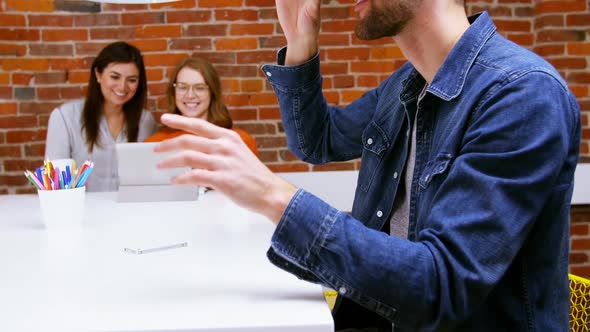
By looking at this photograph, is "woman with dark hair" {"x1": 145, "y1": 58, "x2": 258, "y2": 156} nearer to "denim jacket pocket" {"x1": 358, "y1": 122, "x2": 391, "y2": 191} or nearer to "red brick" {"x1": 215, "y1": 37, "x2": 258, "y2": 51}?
"red brick" {"x1": 215, "y1": 37, "x2": 258, "y2": 51}

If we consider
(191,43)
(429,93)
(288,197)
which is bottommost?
(288,197)

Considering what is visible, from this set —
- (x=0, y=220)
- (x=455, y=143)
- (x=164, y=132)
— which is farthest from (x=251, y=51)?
(x=455, y=143)

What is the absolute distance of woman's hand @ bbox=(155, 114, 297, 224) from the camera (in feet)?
2.92

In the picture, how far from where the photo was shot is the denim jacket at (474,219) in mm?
888

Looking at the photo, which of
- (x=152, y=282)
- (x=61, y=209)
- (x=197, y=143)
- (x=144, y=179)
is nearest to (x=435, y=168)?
(x=197, y=143)

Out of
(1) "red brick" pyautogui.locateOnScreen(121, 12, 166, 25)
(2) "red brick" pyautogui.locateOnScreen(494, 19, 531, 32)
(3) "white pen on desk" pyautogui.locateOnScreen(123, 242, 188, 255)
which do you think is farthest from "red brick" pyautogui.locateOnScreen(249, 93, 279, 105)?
(3) "white pen on desk" pyautogui.locateOnScreen(123, 242, 188, 255)

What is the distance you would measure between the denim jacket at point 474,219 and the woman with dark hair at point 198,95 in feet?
7.72

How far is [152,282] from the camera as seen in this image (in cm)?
107

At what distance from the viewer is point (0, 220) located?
183cm

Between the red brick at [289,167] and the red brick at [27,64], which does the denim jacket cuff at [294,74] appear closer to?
the red brick at [289,167]

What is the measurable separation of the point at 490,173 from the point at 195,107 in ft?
9.00

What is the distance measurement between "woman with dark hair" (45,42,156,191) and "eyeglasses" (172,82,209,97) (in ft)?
0.72

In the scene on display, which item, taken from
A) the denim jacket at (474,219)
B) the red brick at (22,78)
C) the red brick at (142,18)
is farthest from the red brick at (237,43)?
the denim jacket at (474,219)

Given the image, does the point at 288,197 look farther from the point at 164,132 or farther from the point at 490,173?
the point at 164,132
